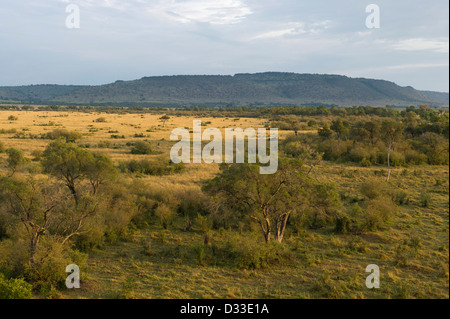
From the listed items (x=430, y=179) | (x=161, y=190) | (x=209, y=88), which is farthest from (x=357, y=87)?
(x=161, y=190)

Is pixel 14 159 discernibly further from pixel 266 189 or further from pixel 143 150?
pixel 266 189

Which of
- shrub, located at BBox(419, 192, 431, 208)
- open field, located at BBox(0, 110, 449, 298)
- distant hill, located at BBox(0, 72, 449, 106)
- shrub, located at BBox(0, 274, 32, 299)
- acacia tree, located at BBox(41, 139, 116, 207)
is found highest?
distant hill, located at BBox(0, 72, 449, 106)

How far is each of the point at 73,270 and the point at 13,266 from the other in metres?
1.66

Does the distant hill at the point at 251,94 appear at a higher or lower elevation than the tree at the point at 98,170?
higher

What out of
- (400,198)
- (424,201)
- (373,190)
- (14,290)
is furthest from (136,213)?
(424,201)

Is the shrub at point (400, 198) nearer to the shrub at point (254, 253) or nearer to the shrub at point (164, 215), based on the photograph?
the shrub at point (254, 253)

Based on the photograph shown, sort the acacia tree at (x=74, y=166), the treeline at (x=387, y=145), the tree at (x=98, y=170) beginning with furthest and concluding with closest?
the treeline at (x=387, y=145) → the tree at (x=98, y=170) → the acacia tree at (x=74, y=166)

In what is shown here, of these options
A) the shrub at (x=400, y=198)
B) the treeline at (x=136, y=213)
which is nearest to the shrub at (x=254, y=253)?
the treeline at (x=136, y=213)

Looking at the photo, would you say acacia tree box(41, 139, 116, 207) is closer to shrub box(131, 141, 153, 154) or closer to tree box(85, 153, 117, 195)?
tree box(85, 153, 117, 195)

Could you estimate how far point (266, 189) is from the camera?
11.6 metres

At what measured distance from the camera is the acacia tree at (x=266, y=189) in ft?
38.6

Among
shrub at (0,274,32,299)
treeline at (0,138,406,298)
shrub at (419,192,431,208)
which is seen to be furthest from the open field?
shrub at (0,274,32,299)

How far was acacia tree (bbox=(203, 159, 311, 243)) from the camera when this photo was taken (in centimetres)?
1177
